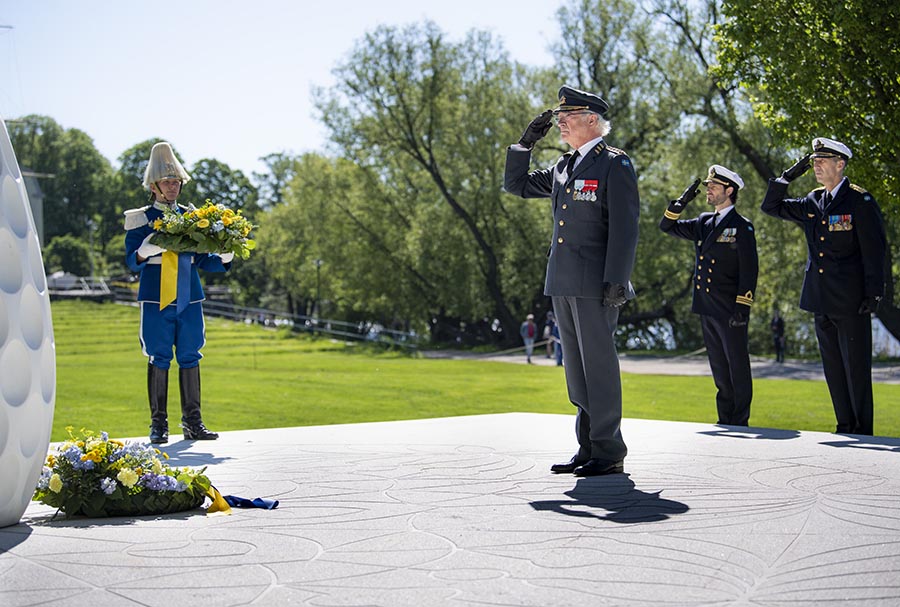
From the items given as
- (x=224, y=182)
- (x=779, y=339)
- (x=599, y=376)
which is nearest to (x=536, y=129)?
(x=599, y=376)

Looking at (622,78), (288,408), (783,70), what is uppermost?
(622,78)

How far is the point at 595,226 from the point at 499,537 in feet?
8.37

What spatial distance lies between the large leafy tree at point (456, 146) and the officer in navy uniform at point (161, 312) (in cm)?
3425

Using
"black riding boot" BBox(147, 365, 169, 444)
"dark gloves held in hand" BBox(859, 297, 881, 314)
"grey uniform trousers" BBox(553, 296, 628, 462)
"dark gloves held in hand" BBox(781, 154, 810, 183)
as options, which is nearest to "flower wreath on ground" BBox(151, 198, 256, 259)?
"black riding boot" BBox(147, 365, 169, 444)

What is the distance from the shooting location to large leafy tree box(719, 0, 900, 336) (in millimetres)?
15180

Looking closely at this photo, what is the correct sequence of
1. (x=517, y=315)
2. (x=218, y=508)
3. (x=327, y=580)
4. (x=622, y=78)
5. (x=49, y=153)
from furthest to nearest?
(x=49, y=153), (x=517, y=315), (x=622, y=78), (x=218, y=508), (x=327, y=580)

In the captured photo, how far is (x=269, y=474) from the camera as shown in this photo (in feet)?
21.8

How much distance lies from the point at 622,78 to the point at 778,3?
24.4 meters

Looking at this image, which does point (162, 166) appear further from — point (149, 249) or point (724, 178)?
point (724, 178)

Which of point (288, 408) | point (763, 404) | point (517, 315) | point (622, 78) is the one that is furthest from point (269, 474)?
point (517, 315)

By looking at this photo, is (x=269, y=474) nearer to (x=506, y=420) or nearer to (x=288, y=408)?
(x=506, y=420)

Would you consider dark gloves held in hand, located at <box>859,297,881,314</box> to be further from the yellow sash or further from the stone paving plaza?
the yellow sash

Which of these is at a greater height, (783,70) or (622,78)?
(622,78)

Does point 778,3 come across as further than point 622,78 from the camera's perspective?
No
